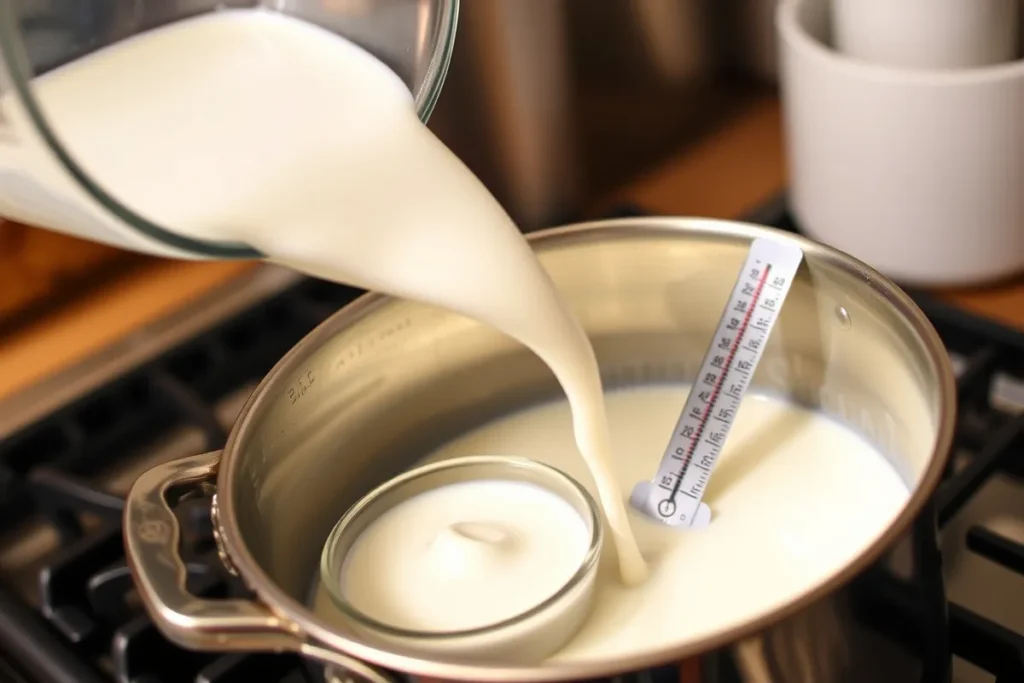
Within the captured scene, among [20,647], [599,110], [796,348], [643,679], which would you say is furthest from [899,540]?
[599,110]

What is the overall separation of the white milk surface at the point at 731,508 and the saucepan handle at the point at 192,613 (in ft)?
0.50

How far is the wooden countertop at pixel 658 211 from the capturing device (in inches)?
34.9

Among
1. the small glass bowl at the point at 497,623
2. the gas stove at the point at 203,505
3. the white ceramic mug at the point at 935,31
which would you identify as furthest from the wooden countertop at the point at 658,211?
the small glass bowl at the point at 497,623

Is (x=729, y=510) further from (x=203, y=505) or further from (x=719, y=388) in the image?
(x=203, y=505)

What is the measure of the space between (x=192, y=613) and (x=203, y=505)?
0.26m

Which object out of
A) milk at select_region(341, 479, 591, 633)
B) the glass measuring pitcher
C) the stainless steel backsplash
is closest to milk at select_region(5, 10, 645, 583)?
the glass measuring pitcher

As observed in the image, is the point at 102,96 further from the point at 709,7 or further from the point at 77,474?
the point at 709,7

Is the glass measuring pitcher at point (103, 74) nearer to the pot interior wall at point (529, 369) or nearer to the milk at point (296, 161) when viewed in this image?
the milk at point (296, 161)

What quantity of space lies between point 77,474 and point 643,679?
49cm

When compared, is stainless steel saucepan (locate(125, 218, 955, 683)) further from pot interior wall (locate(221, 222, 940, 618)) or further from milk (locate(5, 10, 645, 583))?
milk (locate(5, 10, 645, 583))

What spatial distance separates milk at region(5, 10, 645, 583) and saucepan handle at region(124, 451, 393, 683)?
0.42 ft

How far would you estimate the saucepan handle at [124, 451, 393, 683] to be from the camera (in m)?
0.46

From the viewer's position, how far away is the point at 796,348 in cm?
71

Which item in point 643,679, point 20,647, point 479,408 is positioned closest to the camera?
point 643,679
